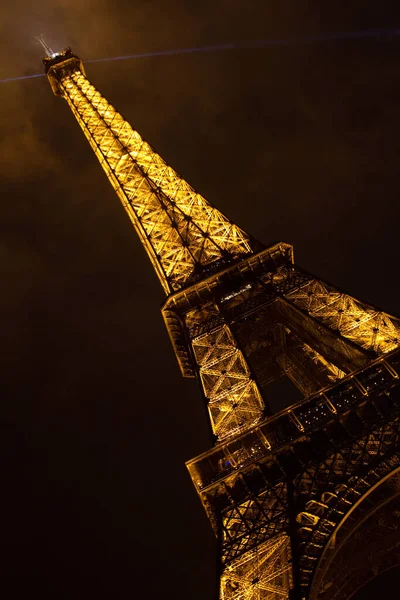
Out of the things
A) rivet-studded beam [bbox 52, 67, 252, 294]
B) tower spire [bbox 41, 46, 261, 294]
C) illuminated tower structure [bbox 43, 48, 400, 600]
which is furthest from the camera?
rivet-studded beam [bbox 52, 67, 252, 294]

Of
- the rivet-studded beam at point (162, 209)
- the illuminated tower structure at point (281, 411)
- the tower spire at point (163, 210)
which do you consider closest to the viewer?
the illuminated tower structure at point (281, 411)

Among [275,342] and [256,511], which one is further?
[275,342]

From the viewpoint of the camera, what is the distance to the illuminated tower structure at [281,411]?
1136 cm

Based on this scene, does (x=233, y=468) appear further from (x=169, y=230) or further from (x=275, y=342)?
(x=169, y=230)

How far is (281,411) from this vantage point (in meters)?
13.8

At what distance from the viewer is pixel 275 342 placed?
2355 cm

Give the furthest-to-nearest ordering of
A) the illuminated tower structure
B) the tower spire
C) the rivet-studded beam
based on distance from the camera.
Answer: the rivet-studded beam, the tower spire, the illuminated tower structure

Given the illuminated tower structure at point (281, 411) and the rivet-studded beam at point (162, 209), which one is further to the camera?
the rivet-studded beam at point (162, 209)

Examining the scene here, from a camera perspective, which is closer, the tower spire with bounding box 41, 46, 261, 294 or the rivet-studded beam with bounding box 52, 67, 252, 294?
the tower spire with bounding box 41, 46, 261, 294

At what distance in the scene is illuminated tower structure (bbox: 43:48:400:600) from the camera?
1136 cm

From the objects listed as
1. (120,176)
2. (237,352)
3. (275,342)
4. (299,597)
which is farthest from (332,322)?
(120,176)

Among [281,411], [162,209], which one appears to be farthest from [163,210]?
[281,411]

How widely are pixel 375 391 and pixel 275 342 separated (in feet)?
33.5

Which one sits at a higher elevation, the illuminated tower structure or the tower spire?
the tower spire
